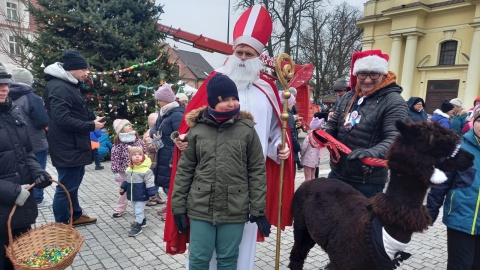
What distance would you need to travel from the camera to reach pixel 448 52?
22141 millimetres

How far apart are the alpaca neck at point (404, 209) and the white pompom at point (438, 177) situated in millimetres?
74

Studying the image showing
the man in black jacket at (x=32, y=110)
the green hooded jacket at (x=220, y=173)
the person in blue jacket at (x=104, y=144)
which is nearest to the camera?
the green hooded jacket at (x=220, y=173)

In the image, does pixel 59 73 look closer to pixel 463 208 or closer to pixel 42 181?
pixel 42 181

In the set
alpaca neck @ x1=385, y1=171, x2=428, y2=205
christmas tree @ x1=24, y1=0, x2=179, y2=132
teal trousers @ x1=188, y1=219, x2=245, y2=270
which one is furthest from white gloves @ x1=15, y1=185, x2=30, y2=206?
christmas tree @ x1=24, y1=0, x2=179, y2=132

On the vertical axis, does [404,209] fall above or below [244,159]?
below

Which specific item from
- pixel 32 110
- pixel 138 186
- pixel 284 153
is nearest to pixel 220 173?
pixel 284 153

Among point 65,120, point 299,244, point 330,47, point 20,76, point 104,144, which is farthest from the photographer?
point 330,47

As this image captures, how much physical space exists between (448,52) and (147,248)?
25.1 m

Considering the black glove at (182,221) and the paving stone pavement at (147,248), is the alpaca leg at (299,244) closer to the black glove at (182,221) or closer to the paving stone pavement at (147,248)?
the paving stone pavement at (147,248)

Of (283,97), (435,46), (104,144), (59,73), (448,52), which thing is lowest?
(104,144)

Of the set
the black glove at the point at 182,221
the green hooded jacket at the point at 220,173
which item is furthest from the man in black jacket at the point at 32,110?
the green hooded jacket at the point at 220,173

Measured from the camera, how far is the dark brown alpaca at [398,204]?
189cm

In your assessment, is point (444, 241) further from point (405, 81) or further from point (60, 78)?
point (405, 81)

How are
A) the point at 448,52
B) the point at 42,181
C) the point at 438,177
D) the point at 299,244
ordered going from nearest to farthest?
the point at 438,177, the point at 42,181, the point at 299,244, the point at 448,52
